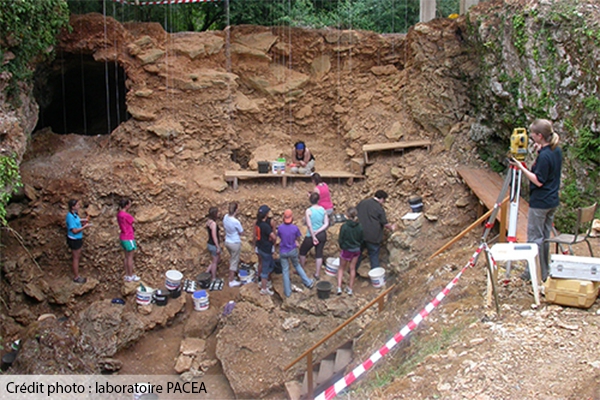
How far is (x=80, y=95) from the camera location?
15008 millimetres

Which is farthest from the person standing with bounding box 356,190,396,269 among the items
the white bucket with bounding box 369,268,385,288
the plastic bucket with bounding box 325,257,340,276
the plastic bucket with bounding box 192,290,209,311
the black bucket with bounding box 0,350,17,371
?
the black bucket with bounding box 0,350,17,371

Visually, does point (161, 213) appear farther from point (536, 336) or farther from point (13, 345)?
point (536, 336)

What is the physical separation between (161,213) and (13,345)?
3781 mm

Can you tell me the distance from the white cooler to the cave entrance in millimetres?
10698

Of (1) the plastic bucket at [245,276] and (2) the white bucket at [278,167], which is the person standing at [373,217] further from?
(2) the white bucket at [278,167]

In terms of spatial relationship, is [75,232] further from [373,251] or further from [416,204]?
[416,204]

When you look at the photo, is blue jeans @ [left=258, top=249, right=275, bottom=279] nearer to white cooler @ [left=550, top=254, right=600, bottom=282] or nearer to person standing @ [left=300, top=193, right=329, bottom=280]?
person standing @ [left=300, top=193, right=329, bottom=280]

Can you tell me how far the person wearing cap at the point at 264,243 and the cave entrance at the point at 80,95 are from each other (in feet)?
18.8

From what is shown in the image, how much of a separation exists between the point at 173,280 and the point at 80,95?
7.31 meters

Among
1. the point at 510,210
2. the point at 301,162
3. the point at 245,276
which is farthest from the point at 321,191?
the point at 510,210

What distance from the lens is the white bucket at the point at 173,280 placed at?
34.5 ft

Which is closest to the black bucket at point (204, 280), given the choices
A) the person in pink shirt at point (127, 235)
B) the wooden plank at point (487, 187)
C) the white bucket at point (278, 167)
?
the person in pink shirt at point (127, 235)

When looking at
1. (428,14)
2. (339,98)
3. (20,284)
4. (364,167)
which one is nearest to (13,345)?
(20,284)

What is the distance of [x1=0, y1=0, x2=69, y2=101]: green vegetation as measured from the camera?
28.7 ft
